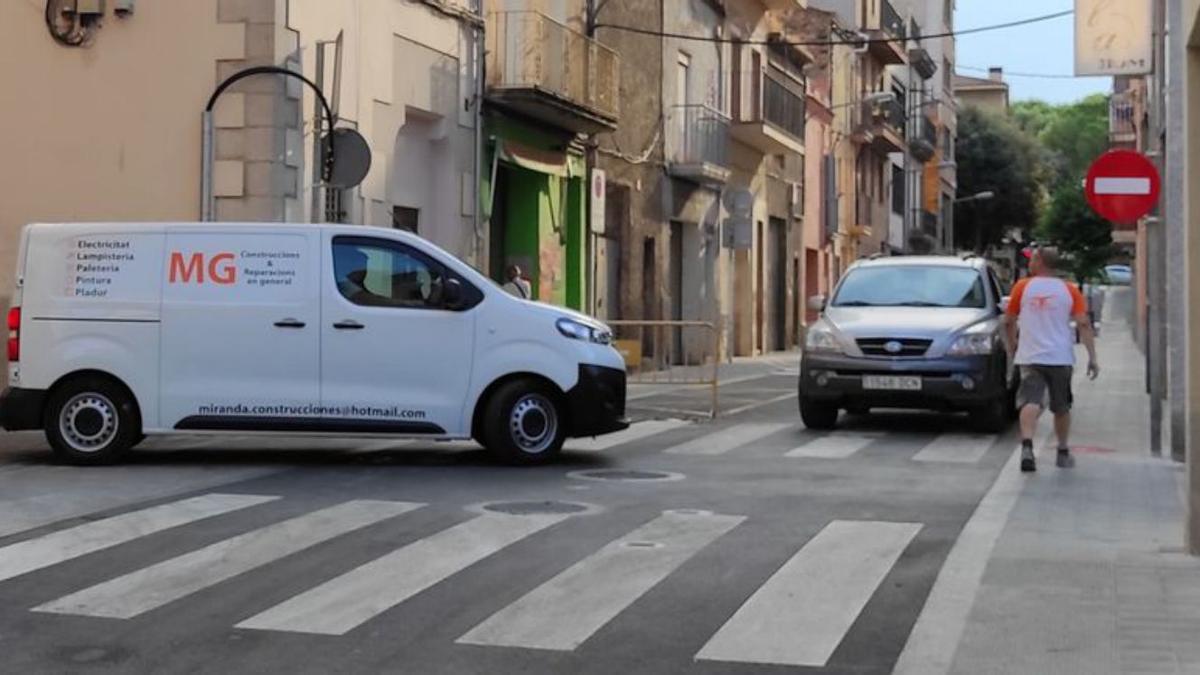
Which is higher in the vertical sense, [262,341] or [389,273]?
[389,273]

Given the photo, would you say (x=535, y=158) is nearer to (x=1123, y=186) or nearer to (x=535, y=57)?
(x=535, y=57)

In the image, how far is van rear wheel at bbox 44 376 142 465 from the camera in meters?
11.7

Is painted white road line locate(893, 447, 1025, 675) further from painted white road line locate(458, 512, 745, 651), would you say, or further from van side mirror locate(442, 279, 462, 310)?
van side mirror locate(442, 279, 462, 310)

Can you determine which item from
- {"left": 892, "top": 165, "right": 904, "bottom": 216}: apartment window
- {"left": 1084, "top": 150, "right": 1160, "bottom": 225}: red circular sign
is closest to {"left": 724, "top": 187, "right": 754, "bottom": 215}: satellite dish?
{"left": 1084, "top": 150, "right": 1160, "bottom": 225}: red circular sign

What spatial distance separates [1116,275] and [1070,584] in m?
93.3

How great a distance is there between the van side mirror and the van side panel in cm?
215

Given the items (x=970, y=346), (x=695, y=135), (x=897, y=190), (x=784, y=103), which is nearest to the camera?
(x=970, y=346)

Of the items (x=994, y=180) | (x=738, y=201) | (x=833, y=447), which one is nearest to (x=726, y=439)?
(x=833, y=447)

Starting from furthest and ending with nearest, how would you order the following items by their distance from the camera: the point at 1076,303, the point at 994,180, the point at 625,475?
the point at 994,180, the point at 1076,303, the point at 625,475

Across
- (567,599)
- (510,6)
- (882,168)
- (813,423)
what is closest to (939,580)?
(567,599)

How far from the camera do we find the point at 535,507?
9648mm

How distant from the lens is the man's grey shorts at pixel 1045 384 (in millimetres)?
11828

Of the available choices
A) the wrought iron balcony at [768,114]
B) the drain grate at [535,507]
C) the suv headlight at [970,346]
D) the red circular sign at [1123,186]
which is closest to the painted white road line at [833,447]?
the suv headlight at [970,346]

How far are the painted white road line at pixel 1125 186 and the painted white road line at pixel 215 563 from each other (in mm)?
6585
